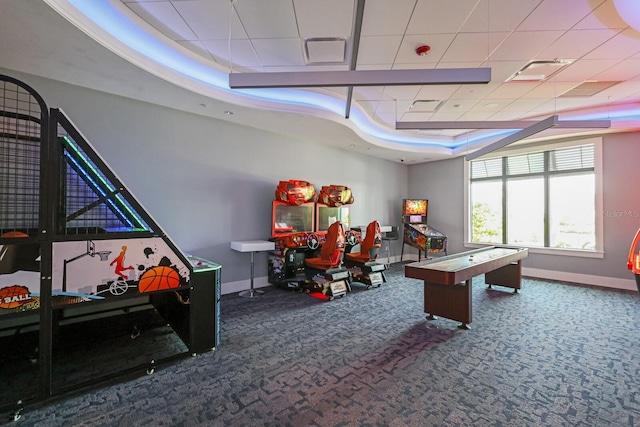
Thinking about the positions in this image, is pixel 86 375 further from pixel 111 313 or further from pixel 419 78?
pixel 419 78

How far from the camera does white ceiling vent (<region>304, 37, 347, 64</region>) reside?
3109mm

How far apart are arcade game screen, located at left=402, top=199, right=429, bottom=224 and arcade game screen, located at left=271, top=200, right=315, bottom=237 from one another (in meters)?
3.46

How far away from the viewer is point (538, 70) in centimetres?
370

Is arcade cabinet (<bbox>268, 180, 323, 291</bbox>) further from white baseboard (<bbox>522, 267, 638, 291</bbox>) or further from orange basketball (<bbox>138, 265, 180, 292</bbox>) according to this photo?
white baseboard (<bbox>522, 267, 638, 291</bbox>)

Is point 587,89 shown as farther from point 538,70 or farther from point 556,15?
point 556,15

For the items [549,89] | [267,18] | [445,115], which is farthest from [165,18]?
[549,89]

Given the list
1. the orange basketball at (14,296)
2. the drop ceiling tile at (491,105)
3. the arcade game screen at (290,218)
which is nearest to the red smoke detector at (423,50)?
the drop ceiling tile at (491,105)

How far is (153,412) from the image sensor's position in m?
1.87

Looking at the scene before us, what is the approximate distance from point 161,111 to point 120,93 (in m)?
0.56

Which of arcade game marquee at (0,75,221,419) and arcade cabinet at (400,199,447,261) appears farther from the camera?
arcade cabinet at (400,199,447,261)

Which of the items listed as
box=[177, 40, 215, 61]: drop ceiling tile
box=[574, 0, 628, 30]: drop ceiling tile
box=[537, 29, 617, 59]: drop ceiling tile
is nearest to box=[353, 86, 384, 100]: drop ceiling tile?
box=[537, 29, 617, 59]: drop ceiling tile

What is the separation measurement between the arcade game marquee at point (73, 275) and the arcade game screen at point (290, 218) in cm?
222

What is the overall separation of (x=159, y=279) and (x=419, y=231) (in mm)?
6362

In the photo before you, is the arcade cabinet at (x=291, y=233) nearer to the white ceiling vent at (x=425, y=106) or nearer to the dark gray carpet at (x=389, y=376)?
the dark gray carpet at (x=389, y=376)
